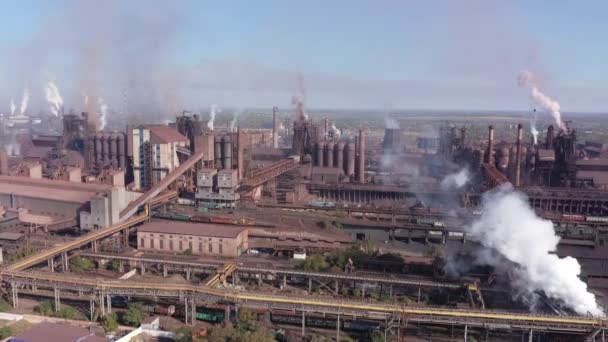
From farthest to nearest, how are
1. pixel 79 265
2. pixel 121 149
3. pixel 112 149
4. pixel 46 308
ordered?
pixel 112 149 < pixel 121 149 < pixel 79 265 < pixel 46 308

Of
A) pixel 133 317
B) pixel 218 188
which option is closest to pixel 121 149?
pixel 218 188

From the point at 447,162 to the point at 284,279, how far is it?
31635 millimetres

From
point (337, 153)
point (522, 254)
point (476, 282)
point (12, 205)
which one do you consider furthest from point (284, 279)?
point (337, 153)

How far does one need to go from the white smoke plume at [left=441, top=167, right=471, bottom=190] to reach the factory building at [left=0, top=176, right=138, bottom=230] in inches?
1026

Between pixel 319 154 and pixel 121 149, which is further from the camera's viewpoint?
pixel 319 154

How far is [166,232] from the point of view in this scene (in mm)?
30547

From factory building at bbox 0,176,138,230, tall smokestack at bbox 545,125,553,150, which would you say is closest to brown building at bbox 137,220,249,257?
factory building at bbox 0,176,138,230

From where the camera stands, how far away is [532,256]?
69.1 feet

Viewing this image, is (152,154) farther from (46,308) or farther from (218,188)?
(46,308)

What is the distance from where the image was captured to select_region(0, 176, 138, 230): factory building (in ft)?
108

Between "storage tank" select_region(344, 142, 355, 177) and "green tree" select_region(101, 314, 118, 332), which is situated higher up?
"storage tank" select_region(344, 142, 355, 177)

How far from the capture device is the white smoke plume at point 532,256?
1967 cm

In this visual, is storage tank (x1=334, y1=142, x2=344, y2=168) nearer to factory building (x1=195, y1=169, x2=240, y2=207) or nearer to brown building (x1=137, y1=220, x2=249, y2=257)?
factory building (x1=195, y1=169, x2=240, y2=207)

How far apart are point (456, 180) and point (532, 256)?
2575cm
